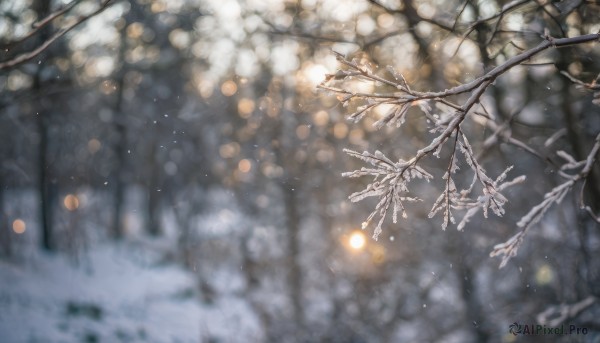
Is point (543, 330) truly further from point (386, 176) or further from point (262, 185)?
point (262, 185)

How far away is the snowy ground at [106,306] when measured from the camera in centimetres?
909

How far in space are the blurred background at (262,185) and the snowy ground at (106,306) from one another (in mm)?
62

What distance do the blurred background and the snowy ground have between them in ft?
0.20

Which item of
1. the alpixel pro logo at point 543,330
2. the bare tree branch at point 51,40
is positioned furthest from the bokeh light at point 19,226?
the alpixel pro logo at point 543,330

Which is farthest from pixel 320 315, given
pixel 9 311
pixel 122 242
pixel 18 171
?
pixel 122 242

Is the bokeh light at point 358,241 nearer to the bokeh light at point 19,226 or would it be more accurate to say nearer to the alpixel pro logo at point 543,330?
the alpixel pro logo at point 543,330

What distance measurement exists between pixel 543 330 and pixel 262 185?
798cm

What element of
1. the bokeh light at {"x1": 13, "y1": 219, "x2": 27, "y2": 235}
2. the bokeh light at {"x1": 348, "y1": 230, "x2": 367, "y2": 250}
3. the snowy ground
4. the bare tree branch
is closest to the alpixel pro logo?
the bokeh light at {"x1": 348, "y1": 230, "x2": 367, "y2": 250}

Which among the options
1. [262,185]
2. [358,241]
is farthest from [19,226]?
[358,241]

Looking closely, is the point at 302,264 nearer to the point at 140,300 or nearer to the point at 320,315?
the point at 320,315

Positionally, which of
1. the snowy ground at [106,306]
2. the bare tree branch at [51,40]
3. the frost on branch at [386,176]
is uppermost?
the bare tree branch at [51,40]

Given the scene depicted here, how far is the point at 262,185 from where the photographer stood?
1246 centimetres

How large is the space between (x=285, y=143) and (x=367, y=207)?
3128 millimetres

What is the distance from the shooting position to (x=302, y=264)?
11102 mm
